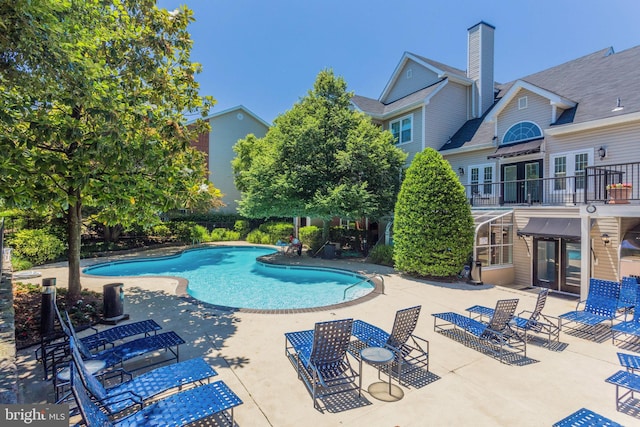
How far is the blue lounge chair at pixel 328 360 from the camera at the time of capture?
475 centimetres

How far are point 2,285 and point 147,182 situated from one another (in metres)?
5.53

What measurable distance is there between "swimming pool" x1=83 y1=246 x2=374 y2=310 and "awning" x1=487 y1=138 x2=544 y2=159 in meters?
8.91

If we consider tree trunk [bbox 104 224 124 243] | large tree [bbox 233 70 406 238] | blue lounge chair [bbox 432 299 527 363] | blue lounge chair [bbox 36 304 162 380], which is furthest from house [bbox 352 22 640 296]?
tree trunk [bbox 104 224 124 243]

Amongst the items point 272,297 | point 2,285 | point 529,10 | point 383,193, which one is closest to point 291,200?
point 383,193

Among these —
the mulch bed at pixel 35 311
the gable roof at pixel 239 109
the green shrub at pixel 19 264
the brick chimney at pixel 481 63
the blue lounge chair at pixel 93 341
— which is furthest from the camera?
the gable roof at pixel 239 109

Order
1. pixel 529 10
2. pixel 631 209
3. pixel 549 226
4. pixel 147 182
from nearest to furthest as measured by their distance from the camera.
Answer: pixel 147 182
pixel 631 209
pixel 549 226
pixel 529 10

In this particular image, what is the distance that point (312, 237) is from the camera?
21609 mm

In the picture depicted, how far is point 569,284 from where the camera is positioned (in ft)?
38.8


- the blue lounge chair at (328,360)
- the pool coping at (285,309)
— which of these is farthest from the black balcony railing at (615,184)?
the blue lounge chair at (328,360)

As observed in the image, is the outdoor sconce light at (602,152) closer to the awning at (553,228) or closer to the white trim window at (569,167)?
the white trim window at (569,167)

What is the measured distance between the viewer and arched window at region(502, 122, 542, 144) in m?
14.6

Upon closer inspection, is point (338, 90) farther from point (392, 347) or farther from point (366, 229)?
point (392, 347)

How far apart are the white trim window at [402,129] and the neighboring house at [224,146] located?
17.2m

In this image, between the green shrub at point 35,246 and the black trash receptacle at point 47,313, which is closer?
the black trash receptacle at point 47,313
